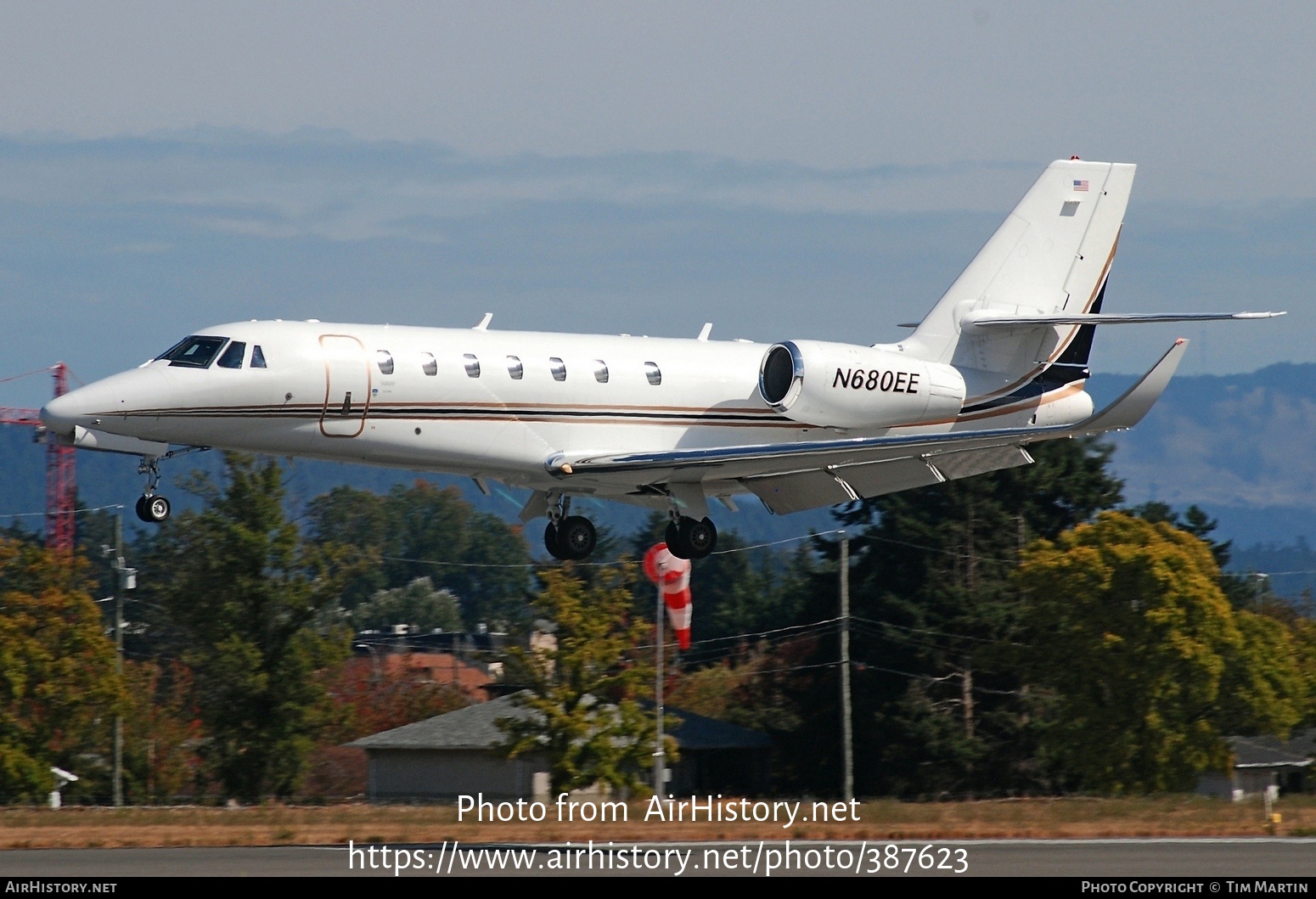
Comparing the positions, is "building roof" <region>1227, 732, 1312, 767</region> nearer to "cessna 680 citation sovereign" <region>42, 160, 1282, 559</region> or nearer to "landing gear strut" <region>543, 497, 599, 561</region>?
"cessna 680 citation sovereign" <region>42, 160, 1282, 559</region>

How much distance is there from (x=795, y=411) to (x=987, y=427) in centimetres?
349

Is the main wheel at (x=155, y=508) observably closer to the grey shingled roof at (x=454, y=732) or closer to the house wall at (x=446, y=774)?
the house wall at (x=446, y=774)

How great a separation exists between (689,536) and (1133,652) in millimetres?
24357

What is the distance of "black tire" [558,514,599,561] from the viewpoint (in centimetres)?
2638

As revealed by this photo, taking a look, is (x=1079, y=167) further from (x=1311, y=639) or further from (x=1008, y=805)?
(x=1311, y=639)

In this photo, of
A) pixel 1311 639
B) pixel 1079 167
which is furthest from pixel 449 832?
pixel 1311 639

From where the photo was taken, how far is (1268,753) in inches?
2243

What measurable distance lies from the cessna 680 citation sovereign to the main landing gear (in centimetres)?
4

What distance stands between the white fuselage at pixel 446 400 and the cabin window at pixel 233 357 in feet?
0.22

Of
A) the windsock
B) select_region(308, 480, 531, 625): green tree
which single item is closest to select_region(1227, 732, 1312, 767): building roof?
the windsock

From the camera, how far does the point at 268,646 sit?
53.8m

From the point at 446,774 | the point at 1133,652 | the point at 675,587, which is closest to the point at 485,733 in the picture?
the point at 446,774

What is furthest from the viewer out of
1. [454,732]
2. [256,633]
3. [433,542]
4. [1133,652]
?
[433,542]

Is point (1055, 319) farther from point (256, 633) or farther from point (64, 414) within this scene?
point (256, 633)
